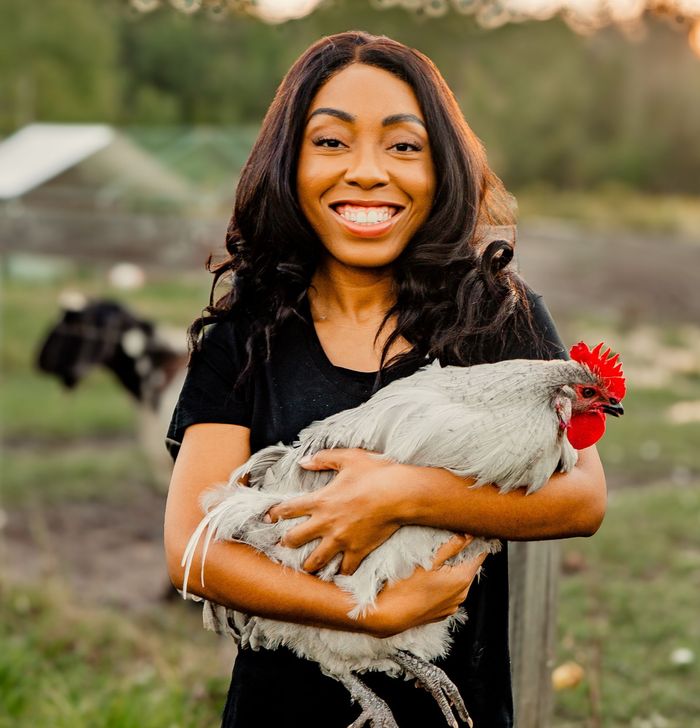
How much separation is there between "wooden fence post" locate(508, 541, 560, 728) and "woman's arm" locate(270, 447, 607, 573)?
730 mm

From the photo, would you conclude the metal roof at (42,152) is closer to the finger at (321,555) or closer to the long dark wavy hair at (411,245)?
the long dark wavy hair at (411,245)

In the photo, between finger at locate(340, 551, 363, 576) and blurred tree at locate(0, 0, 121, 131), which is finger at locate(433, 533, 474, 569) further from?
blurred tree at locate(0, 0, 121, 131)

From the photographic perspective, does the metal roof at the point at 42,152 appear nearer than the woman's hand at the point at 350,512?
No

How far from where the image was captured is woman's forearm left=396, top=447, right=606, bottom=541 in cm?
181

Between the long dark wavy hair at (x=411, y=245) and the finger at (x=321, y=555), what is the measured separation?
1.38 feet

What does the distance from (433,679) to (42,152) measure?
950 cm

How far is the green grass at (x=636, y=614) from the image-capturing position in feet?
12.9

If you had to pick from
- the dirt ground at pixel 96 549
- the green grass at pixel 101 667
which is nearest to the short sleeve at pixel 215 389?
the green grass at pixel 101 667

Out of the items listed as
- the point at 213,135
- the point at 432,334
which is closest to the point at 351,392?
the point at 432,334

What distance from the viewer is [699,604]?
4.91 meters

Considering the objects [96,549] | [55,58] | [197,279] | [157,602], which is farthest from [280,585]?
[55,58]

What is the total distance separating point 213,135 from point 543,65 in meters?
8.88

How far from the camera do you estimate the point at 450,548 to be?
1875 millimetres

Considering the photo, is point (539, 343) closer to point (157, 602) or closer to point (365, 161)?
point (365, 161)
